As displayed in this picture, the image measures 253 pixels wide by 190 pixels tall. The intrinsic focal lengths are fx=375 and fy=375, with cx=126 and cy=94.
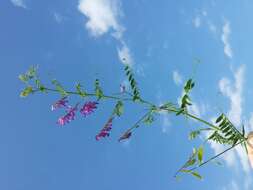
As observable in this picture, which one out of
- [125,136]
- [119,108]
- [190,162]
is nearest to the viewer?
[190,162]

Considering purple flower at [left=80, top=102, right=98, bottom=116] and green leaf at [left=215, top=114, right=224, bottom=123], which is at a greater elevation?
purple flower at [left=80, top=102, right=98, bottom=116]

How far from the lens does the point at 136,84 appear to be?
272 centimetres

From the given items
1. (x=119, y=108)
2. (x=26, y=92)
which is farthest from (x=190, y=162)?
(x=26, y=92)

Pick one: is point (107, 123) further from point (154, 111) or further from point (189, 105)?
point (189, 105)

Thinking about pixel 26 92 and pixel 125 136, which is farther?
pixel 26 92

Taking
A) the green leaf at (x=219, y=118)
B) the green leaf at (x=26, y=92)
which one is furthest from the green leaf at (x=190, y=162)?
the green leaf at (x=26, y=92)

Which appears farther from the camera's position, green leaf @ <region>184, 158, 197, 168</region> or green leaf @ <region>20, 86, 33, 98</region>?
green leaf @ <region>20, 86, 33, 98</region>

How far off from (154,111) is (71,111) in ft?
3.06

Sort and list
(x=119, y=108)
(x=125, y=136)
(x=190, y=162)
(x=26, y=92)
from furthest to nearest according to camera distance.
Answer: (x=26, y=92) → (x=119, y=108) → (x=125, y=136) → (x=190, y=162)

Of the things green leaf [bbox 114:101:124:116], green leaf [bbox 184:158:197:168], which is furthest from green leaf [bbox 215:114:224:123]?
green leaf [bbox 114:101:124:116]

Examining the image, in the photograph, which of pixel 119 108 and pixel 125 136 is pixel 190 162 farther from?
pixel 119 108

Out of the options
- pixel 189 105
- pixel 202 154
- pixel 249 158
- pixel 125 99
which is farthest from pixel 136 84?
pixel 249 158

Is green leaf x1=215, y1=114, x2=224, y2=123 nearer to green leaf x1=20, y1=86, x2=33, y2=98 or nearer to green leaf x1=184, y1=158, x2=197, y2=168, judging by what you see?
green leaf x1=184, y1=158, x2=197, y2=168

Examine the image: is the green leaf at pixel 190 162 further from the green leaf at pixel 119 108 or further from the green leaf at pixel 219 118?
the green leaf at pixel 119 108
